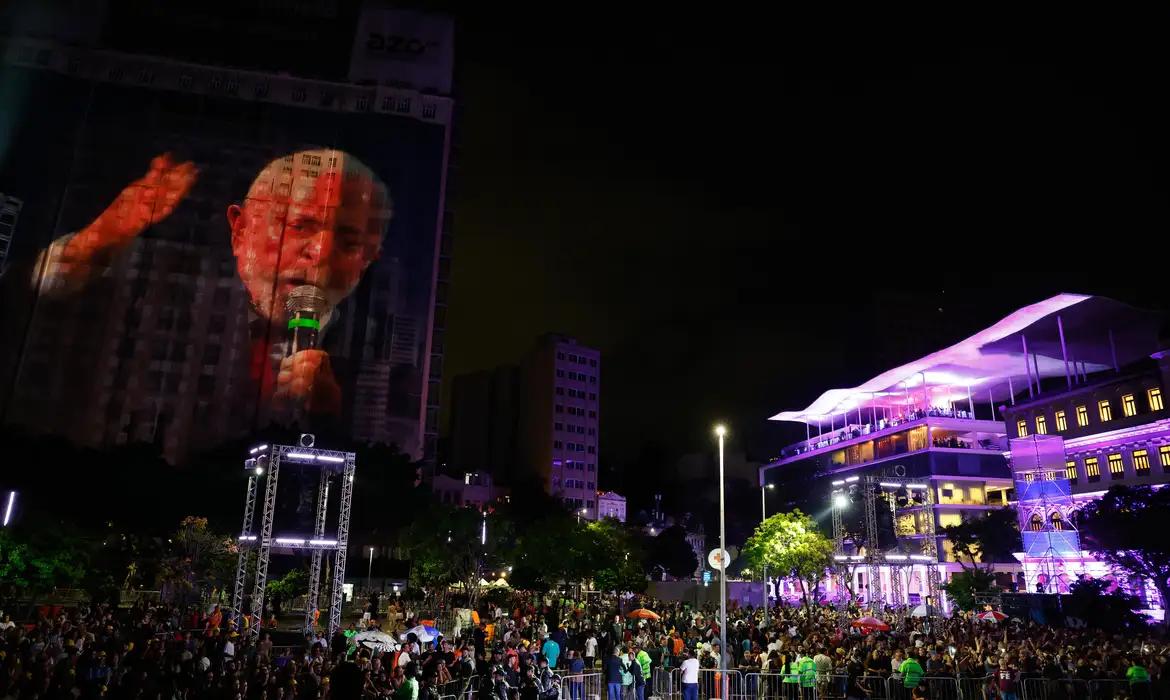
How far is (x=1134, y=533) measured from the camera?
3888 cm

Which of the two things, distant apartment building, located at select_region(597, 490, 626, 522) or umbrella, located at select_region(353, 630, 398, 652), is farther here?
distant apartment building, located at select_region(597, 490, 626, 522)

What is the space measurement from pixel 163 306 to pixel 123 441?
13300 millimetres

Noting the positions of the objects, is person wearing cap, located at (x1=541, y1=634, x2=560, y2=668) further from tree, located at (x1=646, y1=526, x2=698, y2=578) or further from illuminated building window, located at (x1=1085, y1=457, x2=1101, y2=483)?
tree, located at (x1=646, y1=526, x2=698, y2=578)

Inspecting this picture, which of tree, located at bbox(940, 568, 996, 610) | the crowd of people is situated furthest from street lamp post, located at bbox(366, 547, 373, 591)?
tree, located at bbox(940, 568, 996, 610)

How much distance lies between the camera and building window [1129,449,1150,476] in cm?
4938

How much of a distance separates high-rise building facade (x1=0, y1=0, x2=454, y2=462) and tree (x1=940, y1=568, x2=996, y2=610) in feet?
156

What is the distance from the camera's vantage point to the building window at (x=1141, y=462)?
4938 cm

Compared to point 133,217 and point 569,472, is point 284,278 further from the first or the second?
point 569,472

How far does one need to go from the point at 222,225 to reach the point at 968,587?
72.5m

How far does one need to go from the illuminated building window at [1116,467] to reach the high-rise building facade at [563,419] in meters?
78.0

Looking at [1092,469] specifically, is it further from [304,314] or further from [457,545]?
[304,314]

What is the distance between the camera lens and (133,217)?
Answer: 73125mm

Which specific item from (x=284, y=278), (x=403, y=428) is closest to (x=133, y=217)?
(x=284, y=278)

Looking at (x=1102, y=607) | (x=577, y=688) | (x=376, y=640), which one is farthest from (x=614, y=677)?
(x=1102, y=607)
